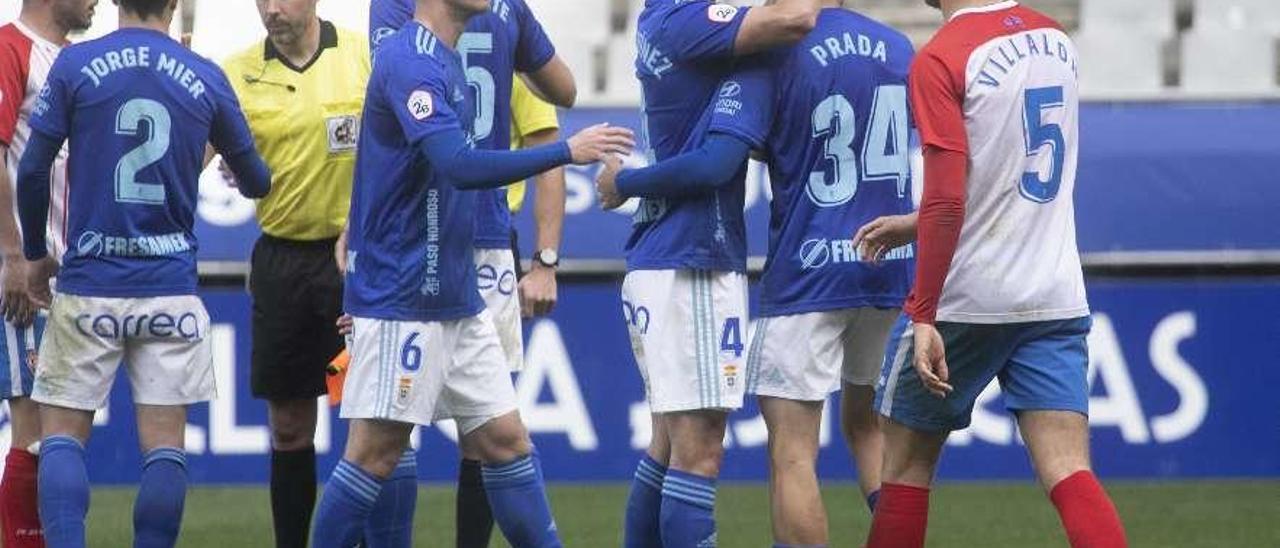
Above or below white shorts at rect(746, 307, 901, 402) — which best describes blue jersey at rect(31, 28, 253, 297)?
above

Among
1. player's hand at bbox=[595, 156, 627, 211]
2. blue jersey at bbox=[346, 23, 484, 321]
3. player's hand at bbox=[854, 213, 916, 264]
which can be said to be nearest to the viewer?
player's hand at bbox=[854, 213, 916, 264]

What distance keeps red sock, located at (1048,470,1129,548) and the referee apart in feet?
8.57

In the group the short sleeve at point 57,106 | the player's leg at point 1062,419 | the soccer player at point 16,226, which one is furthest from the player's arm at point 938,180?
the soccer player at point 16,226

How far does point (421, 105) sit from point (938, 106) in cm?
115

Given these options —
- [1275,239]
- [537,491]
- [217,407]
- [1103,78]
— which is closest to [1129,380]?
[1275,239]

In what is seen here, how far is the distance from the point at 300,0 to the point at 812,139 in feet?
6.05

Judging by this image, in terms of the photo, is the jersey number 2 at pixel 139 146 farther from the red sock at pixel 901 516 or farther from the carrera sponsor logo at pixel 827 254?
the red sock at pixel 901 516

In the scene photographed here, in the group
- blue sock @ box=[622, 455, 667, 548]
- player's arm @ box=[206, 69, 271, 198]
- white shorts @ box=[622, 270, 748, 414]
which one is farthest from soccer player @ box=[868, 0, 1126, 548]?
player's arm @ box=[206, 69, 271, 198]

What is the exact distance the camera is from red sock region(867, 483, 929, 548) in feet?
19.0

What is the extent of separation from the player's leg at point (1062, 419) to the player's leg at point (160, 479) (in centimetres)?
211

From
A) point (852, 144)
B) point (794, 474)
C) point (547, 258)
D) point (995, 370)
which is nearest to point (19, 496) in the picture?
point (547, 258)

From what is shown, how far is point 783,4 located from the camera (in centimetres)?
598

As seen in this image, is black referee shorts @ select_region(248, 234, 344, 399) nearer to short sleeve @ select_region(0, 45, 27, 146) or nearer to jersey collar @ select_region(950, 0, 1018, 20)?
short sleeve @ select_region(0, 45, 27, 146)

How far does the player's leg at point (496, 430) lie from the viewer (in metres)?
6.09
